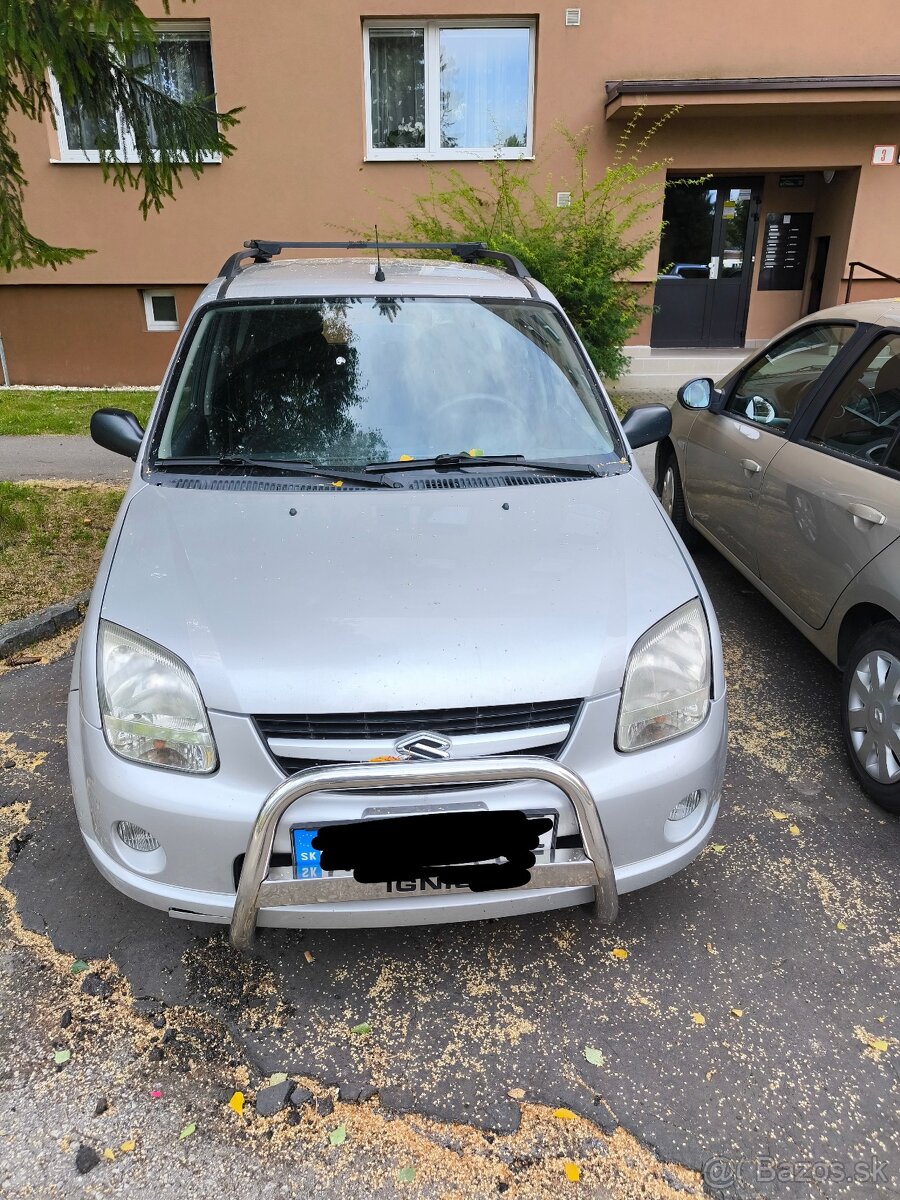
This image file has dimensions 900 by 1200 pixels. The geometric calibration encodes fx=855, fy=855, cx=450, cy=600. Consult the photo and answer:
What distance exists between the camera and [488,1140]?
199 cm

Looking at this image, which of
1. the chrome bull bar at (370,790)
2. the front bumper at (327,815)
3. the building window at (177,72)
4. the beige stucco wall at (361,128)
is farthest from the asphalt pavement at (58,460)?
the chrome bull bar at (370,790)

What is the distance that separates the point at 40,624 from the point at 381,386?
2.48 m

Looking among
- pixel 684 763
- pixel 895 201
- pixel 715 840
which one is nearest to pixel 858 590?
pixel 715 840

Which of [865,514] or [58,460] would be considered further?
[58,460]

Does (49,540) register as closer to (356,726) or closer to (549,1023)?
(356,726)

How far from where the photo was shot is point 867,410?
3.52 meters

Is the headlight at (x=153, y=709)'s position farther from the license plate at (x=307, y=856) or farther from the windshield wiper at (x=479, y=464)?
the windshield wiper at (x=479, y=464)

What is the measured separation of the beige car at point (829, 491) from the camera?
3113 mm

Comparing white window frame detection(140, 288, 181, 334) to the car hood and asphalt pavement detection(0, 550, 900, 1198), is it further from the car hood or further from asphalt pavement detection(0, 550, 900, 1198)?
asphalt pavement detection(0, 550, 900, 1198)

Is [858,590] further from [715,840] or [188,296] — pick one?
[188,296]

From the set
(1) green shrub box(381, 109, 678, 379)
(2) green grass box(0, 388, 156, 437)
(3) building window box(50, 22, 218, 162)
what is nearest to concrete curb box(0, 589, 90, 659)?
(2) green grass box(0, 388, 156, 437)

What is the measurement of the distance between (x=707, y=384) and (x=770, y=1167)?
11.9 ft

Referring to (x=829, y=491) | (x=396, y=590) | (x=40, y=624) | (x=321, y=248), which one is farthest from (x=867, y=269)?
(x=396, y=590)

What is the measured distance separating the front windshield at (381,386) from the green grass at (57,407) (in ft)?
19.5
